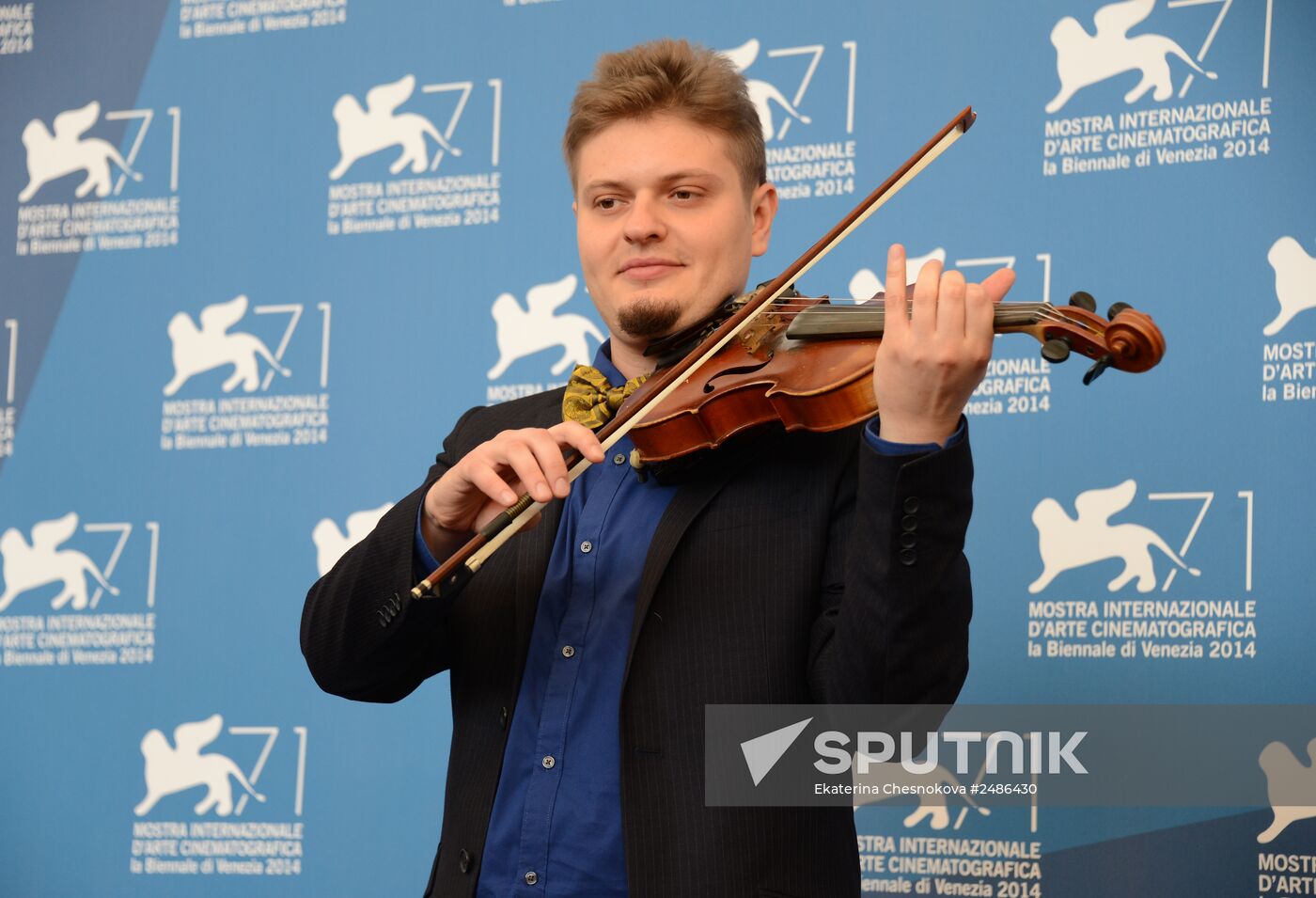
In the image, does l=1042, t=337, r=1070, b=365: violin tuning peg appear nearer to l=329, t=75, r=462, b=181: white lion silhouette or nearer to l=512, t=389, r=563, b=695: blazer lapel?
l=512, t=389, r=563, b=695: blazer lapel

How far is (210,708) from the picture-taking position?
3.17 metres

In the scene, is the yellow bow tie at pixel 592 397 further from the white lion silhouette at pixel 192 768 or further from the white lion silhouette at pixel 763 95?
the white lion silhouette at pixel 192 768

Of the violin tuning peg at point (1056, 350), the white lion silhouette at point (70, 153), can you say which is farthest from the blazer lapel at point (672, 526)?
the white lion silhouette at point (70, 153)

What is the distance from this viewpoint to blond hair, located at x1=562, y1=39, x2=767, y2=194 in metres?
1.92

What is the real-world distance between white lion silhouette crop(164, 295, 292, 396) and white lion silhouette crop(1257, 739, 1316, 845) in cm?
217


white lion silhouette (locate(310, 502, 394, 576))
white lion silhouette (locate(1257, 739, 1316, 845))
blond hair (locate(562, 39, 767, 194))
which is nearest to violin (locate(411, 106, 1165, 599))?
blond hair (locate(562, 39, 767, 194))

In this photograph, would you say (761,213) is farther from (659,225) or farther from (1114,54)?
(1114,54)

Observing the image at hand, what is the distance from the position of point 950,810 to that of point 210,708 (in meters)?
1.62

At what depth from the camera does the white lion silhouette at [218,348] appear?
129 inches

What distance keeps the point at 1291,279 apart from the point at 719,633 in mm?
1423

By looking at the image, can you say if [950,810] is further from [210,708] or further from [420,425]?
[210,708]

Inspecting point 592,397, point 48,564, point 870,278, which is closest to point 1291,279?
point 870,278

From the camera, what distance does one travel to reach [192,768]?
3156 millimetres

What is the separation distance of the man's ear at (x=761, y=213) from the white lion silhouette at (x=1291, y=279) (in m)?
1.03
